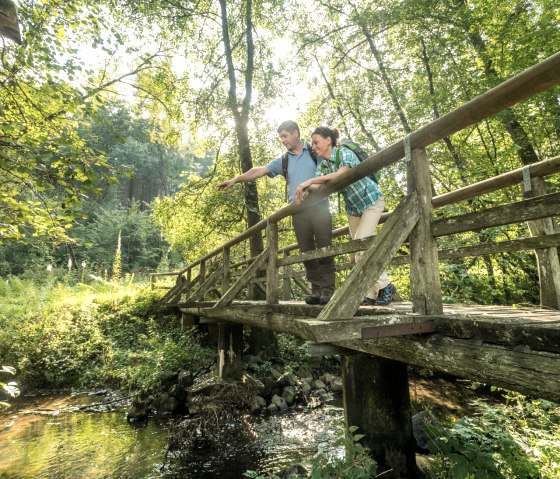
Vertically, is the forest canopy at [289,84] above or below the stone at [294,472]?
above

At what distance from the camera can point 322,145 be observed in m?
3.49

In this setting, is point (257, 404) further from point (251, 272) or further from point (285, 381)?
point (251, 272)

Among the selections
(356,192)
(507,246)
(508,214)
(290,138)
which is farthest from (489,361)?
(290,138)

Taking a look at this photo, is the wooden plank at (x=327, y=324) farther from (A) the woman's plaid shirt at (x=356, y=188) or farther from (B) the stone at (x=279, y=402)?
(B) the stone at (x=279, y=402)

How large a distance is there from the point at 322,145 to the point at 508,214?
184 cm

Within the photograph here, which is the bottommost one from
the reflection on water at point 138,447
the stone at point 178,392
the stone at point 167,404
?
the reflection on water at point 138,447

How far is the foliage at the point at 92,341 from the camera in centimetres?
916

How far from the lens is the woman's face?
348cm

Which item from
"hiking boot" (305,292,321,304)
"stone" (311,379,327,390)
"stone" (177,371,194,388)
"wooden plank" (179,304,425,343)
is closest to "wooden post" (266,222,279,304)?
"wooden plank" (179,304,425,343)

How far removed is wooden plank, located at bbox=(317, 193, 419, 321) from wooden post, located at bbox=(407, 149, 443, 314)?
0.22 ft

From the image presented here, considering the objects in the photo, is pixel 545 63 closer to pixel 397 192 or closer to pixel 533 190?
pixel 533 190

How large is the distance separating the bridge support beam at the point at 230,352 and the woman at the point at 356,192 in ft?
17.7

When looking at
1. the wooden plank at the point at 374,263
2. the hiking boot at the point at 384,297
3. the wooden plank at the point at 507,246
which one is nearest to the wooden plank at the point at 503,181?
the wooden plank at the point at 507,246

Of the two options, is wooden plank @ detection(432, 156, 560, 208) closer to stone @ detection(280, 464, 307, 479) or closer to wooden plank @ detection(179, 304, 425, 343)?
wooden plank @ detection(179, 304, 425, 343)
